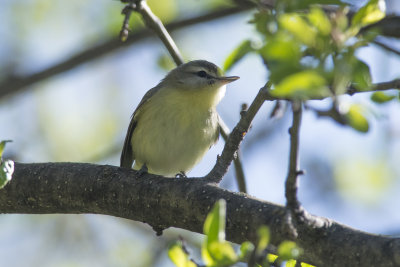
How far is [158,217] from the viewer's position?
3.69 metres

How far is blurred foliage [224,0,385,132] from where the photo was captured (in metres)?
1.75

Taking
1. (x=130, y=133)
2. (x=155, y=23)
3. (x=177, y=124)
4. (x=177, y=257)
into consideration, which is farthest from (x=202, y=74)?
(x=177, y=257)

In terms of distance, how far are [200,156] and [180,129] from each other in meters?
0.56

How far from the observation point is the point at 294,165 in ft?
7.40

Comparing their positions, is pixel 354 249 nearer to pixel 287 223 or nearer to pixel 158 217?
pixel 287 223

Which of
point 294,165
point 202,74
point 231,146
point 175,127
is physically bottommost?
point 175,127

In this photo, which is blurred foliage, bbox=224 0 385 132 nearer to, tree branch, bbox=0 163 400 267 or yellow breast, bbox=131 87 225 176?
tree branch, bbox=0 163 400 267

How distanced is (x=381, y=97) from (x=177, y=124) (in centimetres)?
326

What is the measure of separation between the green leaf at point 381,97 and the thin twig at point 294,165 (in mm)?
688

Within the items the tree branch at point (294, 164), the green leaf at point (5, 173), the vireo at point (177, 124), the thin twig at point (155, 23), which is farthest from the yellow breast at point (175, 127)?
the tree branch at point (294, 164)

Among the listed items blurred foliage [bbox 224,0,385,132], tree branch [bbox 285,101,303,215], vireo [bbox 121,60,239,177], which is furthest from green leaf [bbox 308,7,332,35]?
vireo [bbox 121,60,239,177]

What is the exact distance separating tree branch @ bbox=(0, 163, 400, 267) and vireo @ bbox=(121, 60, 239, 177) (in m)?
1.60

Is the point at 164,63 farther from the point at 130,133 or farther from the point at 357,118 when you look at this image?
the point at 357,118

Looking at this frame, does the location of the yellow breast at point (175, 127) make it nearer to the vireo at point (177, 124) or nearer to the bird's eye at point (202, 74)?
the vireo at point (177, 124)
